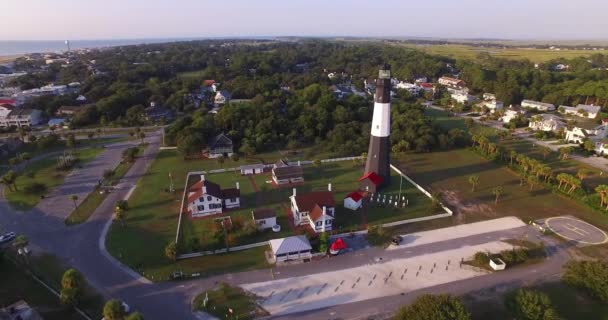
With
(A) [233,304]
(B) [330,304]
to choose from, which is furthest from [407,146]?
(A) [233,304]

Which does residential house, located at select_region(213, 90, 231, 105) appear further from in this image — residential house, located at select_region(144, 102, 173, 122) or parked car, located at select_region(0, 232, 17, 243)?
parked car, located at select_region(0, 232, 17, 243)

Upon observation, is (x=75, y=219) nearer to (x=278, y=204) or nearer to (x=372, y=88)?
(x=278, y=204)

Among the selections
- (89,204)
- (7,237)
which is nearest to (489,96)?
(89,204)

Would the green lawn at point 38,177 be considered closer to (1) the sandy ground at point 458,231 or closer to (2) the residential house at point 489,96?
(1) the sandy ground at point 458,231

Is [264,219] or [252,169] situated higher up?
[252,169]

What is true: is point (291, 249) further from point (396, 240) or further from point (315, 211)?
point (396, 240)
